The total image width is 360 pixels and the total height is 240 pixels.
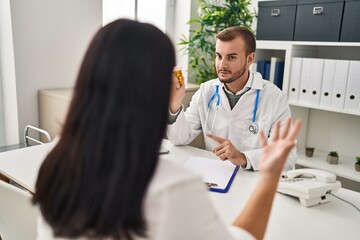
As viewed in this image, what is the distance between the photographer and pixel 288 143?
78 cm

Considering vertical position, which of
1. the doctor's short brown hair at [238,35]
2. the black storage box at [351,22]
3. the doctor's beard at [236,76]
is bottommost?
the doctor's beard at [236,76]

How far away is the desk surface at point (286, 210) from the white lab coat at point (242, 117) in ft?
1.37

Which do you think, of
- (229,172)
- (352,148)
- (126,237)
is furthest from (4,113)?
(352,148)

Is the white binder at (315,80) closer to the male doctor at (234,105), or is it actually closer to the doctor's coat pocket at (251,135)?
the male doctor at (234,105)

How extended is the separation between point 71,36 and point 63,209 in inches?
81.5

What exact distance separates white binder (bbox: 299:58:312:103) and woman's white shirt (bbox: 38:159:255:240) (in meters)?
1.97

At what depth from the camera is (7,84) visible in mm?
2256

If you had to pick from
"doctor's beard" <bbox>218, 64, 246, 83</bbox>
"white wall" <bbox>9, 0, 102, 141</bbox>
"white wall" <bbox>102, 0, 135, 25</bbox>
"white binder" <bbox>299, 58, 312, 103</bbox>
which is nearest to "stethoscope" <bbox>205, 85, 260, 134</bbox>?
"doctor's beard" <bbox>218, 64, 246, 83</bbox>

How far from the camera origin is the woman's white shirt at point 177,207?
1.79ft

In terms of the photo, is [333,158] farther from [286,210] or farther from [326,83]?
[286,210]

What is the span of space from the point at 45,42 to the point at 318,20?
184 cm

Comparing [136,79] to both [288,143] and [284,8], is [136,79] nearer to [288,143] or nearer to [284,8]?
[288,143]

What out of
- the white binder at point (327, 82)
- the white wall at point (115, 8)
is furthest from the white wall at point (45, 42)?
the white binder at point (327, 82)

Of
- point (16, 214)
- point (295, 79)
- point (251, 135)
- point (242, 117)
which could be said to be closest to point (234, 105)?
point (242, 117)
